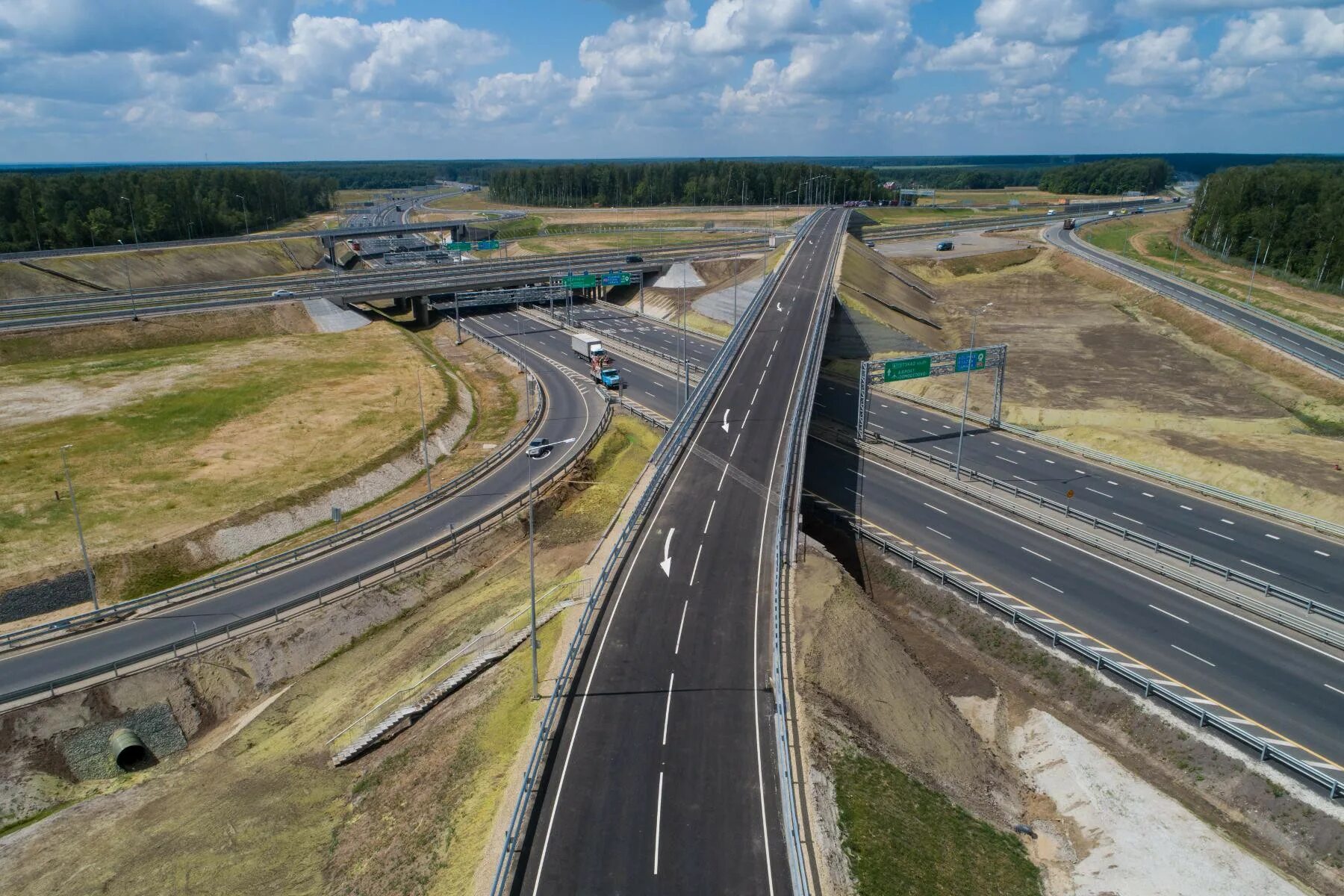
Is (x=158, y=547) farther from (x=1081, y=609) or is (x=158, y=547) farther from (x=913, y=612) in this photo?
(x=1081, y=609)

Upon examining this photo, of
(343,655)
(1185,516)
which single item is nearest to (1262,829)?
(1185,516)

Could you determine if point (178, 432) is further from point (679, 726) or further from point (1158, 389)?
point (1158, 389)

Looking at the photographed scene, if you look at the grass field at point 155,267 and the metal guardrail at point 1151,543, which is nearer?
the metal guardrail at point 1151,543

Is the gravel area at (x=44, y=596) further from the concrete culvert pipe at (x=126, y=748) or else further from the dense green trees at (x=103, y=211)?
the dense green trees at (x=103, y=211)

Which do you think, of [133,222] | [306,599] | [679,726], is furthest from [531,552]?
[133,222]

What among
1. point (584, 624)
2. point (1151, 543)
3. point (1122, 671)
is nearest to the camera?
point (584, 624)

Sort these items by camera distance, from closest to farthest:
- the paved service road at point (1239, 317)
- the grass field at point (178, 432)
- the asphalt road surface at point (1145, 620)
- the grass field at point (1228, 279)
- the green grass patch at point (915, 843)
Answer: the green grass patch at point (915, 843) < the asphalt road surface at point (1145, 620) < the grass field at point (178, 432) < the paved service road at point (1239, 317) < the grass field at point (1228, 279)

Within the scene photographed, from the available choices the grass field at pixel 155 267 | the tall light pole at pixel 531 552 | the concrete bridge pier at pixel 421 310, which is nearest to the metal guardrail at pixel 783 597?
the tall light pole at pixel 531 552
